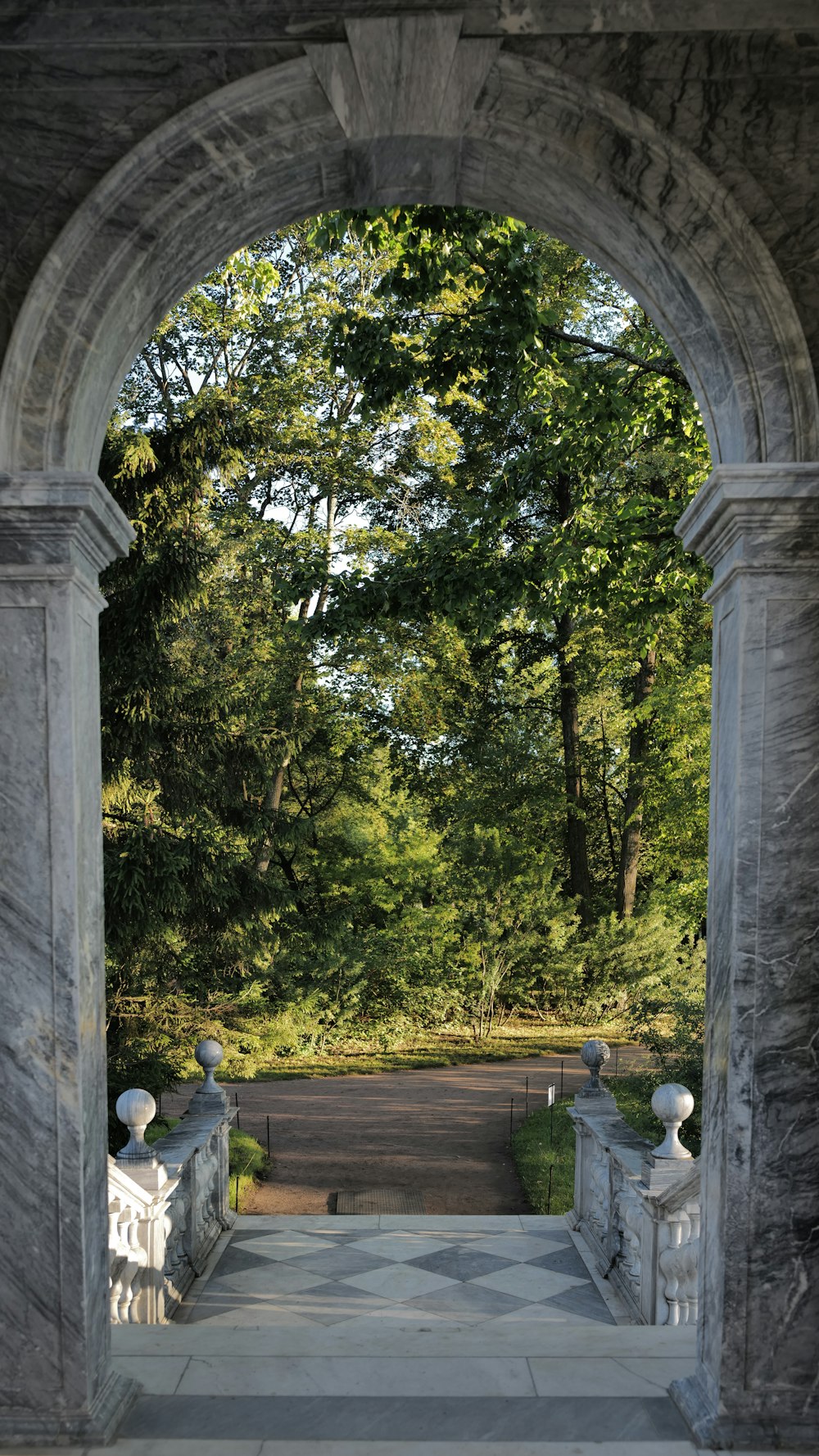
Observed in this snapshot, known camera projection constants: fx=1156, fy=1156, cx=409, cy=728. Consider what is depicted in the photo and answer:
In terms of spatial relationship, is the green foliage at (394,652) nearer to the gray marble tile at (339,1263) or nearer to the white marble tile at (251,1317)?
the gray marble tile at (339,1263)

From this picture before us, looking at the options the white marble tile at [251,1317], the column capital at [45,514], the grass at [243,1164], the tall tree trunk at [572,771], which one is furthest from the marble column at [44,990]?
the tall tree trunk at [572,771]

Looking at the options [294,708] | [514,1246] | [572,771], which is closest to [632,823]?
[572,771]

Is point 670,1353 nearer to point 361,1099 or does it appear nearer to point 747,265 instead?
point 747,265

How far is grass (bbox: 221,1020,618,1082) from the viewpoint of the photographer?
17891 mm

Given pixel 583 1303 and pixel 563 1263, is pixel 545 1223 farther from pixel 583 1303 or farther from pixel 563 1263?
pixel 583 1303

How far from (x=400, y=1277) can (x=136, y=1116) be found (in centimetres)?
212

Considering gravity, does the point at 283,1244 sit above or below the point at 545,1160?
above

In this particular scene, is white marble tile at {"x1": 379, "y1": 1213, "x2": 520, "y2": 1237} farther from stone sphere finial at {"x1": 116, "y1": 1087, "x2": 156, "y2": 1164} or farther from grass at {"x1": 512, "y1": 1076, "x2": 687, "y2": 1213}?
stone sphere finial at {"x1": 116, "y1": 1087, "x2": 156, "y2": 1164}

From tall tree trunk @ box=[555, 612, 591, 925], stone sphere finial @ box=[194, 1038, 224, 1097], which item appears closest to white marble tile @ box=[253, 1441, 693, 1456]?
stone sphere finial @ box=[194, 1038, 224, 1097]

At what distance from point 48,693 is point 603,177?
2.58 metres

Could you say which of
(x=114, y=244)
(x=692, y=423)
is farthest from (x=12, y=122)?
(x=692, y=423)

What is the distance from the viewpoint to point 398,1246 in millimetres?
7789

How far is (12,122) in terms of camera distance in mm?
3869

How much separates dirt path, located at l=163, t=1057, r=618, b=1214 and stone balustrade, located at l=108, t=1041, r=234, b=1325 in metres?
3.72
